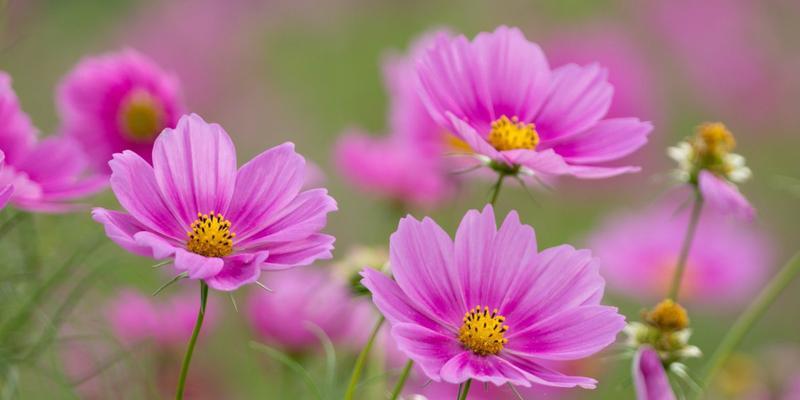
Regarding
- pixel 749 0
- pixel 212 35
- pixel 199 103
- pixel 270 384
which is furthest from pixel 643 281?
pixel 749 0

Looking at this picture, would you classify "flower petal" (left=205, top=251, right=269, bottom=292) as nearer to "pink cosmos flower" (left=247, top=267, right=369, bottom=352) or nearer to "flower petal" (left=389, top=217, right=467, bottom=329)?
"flower petal" (left=389, top=217, right=467, bottom=329)

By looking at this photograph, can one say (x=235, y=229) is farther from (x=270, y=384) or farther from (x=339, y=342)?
(x=270, y=384)

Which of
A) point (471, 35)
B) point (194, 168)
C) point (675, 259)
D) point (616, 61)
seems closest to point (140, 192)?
point (194, 168)

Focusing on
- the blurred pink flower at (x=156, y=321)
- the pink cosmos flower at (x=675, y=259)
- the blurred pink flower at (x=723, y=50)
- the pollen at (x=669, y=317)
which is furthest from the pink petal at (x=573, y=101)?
the blurred pink flower at (x=723, y=50)

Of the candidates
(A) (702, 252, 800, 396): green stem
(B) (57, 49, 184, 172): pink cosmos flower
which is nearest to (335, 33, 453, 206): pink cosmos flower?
(B) (57, 49, 184, 172): pink cosmos flower

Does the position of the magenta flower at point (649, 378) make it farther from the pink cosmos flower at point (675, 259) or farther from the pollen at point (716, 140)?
the pink cosmos flower at point (675, 259)
